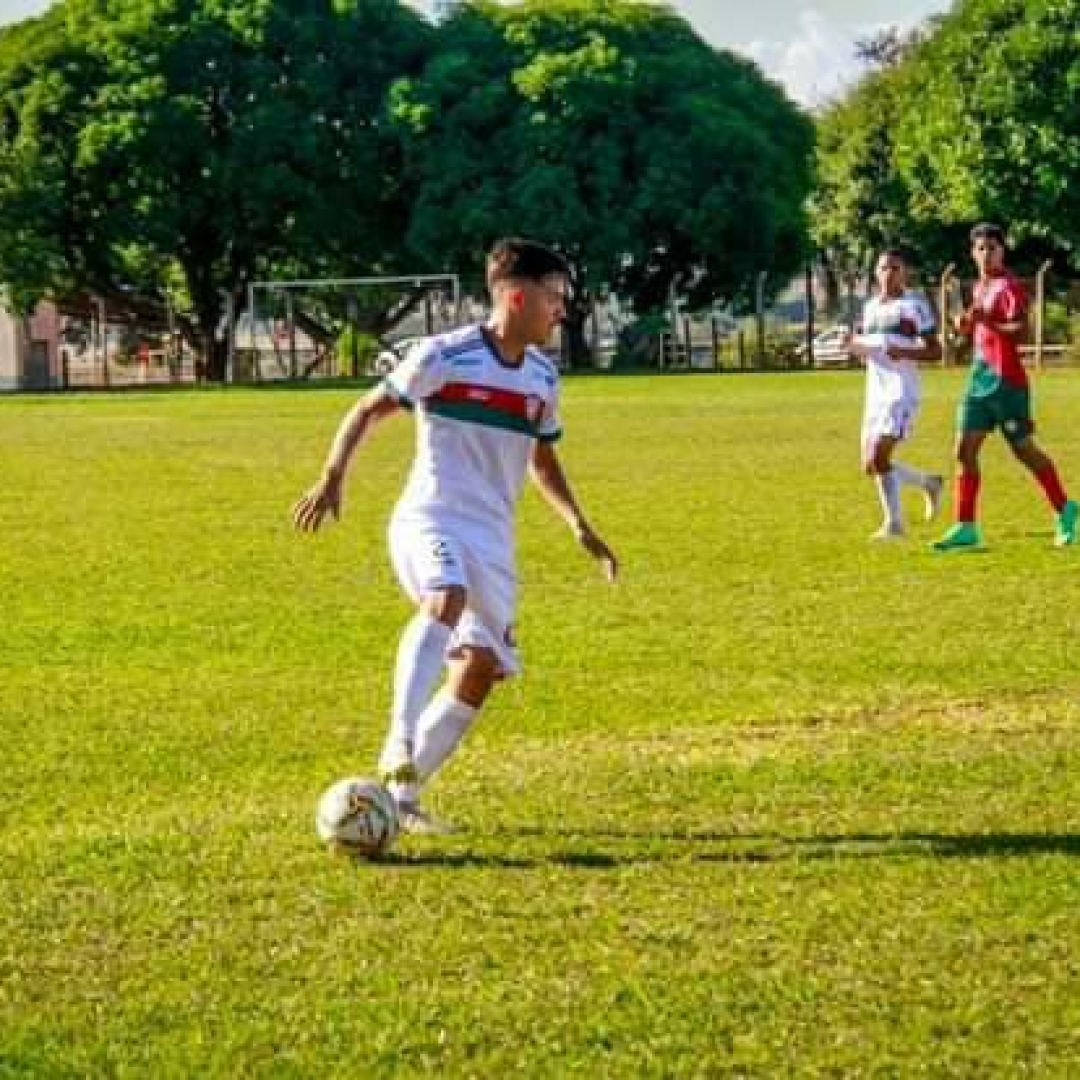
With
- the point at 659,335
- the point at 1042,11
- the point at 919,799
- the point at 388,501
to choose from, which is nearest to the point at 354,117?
the point at 659,335

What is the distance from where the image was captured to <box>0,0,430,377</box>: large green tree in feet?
214

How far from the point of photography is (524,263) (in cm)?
744

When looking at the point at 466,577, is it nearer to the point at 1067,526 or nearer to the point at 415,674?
the point at 415,674

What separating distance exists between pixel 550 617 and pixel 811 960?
6971mm

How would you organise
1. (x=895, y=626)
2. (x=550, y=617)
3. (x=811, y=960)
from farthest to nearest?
(x=550, y=617) < (x=895, y=626) < (x=811, y=960)

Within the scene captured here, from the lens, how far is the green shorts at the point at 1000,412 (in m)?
15.9

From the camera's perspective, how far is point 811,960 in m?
5.96

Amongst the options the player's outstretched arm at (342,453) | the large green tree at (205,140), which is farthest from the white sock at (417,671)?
the large green tree at (205,140)

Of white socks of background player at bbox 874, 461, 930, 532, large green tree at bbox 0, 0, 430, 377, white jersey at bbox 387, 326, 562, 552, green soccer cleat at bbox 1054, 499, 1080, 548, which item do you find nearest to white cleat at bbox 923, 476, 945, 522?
white socks of background player at bbox 874, 461, 930, 532

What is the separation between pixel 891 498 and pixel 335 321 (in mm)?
57596

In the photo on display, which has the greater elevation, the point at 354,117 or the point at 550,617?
the point at 354,117

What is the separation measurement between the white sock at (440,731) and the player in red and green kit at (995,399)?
342 inches

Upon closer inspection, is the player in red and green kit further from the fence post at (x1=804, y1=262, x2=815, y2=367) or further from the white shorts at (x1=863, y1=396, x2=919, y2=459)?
the fence post at (x1=804, y1=262, x2=815, y2=367)

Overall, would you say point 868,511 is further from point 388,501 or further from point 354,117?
point 354,117
